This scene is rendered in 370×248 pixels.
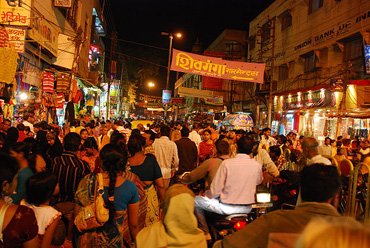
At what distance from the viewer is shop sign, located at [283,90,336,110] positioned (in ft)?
63.6

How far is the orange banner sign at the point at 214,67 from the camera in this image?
39.5 ft

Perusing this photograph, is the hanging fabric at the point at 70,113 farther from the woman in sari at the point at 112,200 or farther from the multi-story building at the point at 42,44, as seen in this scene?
the woman in sari at the point at 112,200

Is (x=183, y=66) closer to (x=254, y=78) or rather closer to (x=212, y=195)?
(x=254, y=78)

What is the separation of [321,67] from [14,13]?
2025 centimetres

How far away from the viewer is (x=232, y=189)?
4156 millimetres

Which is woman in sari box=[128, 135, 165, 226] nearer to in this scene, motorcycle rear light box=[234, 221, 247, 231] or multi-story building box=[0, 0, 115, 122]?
motorcycle rear light box=[234, 221, 247, 231]

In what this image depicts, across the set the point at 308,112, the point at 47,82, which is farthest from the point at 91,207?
the point at 308,112

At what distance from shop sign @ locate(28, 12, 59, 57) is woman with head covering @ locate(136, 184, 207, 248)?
11.7 m

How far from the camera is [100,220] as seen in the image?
306 centimetres

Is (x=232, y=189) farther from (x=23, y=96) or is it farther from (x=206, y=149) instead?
(x=23, y=96)

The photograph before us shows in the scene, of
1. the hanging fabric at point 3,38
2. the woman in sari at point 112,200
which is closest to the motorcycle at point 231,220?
the woman in sari at point 112,200

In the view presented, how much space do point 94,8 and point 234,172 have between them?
2755 cm

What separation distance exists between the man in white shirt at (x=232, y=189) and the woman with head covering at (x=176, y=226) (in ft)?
5.58

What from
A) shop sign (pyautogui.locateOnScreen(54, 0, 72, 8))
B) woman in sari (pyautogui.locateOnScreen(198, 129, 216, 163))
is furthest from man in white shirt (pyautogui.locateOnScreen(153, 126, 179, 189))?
shop sign (pyautogui.locateOnScreen(54, 0, 72, 8))
